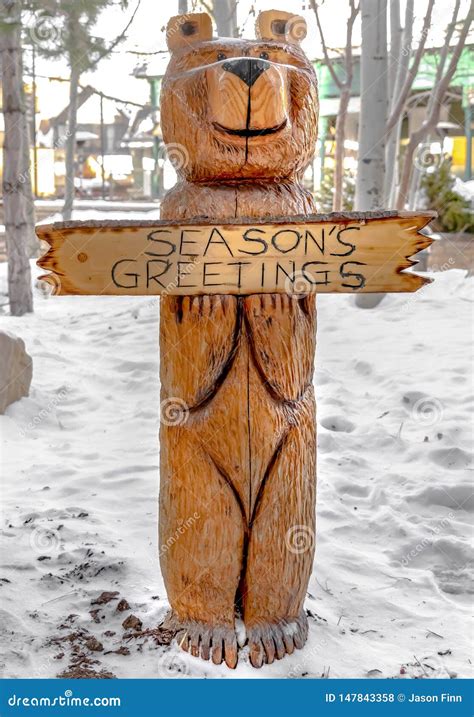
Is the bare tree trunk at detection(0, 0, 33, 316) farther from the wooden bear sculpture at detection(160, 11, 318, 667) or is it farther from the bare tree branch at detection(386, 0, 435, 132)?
the wooden bear sculpture at detection(160, 11, 318, 667)

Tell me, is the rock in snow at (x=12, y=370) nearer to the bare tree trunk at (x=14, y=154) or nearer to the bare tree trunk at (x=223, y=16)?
the bare tree trunk at (x=14, y=154)

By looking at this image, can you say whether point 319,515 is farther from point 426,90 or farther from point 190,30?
point 426,90

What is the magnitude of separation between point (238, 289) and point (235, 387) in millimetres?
276

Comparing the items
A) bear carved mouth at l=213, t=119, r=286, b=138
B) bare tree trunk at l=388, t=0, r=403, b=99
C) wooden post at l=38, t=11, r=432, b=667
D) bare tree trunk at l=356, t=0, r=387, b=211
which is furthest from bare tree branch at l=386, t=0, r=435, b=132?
bear carved mouth at l=213, t=119, r=286, b=138

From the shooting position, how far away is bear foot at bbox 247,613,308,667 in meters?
2.17

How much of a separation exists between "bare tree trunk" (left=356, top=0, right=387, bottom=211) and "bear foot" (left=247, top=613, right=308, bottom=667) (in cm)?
487

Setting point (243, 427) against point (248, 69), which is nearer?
point (248, 69)

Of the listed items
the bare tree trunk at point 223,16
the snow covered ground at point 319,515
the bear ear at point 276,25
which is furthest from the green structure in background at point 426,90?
the bear ear at point 276,25

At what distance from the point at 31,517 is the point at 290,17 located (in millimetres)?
2219

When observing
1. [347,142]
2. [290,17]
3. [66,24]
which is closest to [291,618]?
[290,17]

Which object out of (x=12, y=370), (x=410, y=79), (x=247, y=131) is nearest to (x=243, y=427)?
(x=247, y=131)

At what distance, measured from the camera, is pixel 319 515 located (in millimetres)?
3330

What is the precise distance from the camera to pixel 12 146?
710 cm

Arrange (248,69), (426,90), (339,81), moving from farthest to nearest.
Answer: (426,90) → (339,81) → (248,69)
